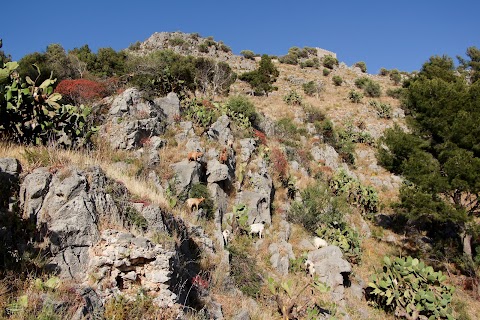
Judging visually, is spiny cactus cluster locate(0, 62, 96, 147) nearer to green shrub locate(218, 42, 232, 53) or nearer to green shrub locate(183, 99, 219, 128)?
green shrub locate(183, 99, 219, 128)

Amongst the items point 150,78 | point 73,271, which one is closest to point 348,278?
point 73,271

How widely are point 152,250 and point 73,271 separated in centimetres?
109

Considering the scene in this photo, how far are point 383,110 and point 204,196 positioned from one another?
23710 millimetres

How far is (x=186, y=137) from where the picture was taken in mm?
13039

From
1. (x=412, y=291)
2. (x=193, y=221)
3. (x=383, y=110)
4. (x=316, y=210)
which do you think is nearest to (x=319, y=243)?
(x=316, y=210)

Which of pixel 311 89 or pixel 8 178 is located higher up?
pixel 311 89

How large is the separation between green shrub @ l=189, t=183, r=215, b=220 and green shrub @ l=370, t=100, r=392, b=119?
22614 millimetres

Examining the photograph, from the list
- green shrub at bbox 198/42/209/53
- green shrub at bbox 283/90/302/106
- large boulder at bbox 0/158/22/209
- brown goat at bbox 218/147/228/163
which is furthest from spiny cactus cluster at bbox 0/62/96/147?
green shrub at bbox 198/42/209/53

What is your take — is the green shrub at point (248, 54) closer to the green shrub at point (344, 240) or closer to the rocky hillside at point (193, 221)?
the rocky hillside at point (193, 221)

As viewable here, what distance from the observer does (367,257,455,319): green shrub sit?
29.8 feet

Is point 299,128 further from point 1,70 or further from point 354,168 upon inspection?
point 1,70

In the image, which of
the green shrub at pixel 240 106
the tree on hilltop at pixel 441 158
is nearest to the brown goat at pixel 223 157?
the green shrub at pixel 240 106

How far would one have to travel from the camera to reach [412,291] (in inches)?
374

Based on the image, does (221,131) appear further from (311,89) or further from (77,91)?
(311,89)
